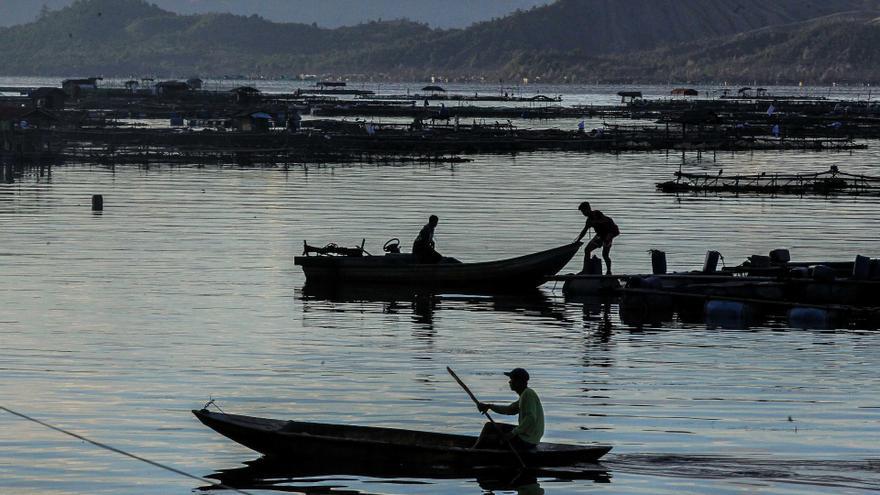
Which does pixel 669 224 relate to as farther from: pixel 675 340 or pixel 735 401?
pixel 735 401

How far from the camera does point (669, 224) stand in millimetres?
56062

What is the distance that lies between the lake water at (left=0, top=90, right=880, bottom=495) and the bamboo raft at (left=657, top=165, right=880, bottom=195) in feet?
37.4

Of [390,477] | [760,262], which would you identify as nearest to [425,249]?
[760,262]

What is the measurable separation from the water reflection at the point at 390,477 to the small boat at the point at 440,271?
1762 centimetres

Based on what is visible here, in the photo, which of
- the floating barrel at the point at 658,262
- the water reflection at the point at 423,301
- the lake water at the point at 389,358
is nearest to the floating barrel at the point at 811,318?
the lake water at the point at 389,358

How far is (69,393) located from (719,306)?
610 inches

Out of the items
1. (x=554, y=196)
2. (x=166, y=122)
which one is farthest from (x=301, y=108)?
(x=554, y=196)

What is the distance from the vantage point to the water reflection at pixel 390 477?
19.4m

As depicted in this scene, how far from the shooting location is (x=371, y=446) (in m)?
19.5

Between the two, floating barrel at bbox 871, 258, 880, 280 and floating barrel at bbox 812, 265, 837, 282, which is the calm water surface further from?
floating barrel at bbox 871, 258, 880, 280

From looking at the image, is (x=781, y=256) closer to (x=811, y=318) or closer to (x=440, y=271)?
(x=811, y=318)

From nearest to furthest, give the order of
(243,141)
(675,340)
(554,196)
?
1. (675,340)
2. (554,196)
3. (243,141)

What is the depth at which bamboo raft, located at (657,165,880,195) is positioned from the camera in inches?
2781

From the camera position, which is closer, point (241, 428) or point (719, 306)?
point (241, 428)
